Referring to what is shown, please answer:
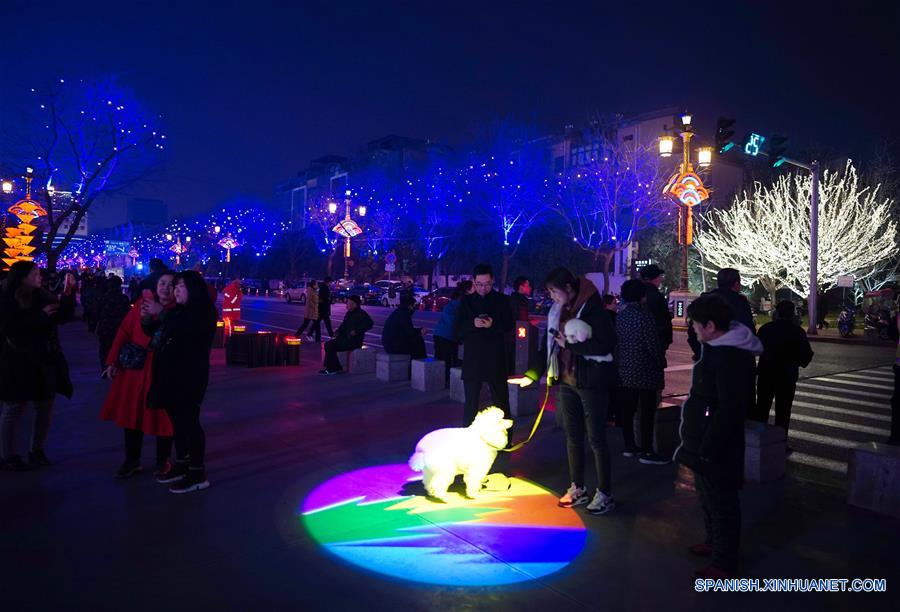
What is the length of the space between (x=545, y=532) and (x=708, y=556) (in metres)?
1.09

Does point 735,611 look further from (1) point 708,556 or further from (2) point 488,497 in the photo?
(2) point 488,497

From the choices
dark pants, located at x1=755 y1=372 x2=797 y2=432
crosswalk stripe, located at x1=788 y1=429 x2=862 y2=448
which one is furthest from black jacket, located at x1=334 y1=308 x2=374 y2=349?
crosswalk stripe, located at x1=788 y1=429 x2=862 y2=448

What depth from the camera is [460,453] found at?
5.04m

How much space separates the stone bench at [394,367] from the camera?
11.0 meters

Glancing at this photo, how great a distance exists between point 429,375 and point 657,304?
4142 millimetres

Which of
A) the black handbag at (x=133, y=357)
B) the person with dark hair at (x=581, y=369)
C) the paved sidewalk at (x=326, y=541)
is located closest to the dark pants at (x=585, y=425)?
the person with dark hair at (x=581, y=369)

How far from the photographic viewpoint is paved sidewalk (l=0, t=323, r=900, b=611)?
11.9ft

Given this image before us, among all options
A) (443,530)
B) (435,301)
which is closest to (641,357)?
(443,530)

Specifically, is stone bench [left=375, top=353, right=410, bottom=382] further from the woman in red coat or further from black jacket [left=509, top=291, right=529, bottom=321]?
the woman in red coat

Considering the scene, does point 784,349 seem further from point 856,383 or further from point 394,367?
point 856,383

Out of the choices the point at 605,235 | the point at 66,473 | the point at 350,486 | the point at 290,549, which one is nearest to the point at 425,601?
the point at 290,549

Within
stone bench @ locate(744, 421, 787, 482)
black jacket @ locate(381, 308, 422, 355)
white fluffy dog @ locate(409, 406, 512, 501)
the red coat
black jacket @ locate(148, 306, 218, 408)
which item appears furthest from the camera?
black jacket @ locate(381, 308, 422, 355)

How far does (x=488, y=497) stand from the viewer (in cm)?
529

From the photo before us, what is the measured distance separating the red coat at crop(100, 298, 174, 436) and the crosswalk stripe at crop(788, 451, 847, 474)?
6299 mm
